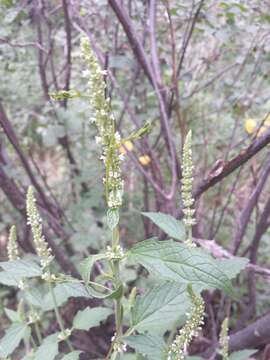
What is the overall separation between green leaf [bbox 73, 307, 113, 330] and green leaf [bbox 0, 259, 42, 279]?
0.83ft

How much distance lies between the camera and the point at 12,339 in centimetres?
108

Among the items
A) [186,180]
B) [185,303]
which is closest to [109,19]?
[186,180]

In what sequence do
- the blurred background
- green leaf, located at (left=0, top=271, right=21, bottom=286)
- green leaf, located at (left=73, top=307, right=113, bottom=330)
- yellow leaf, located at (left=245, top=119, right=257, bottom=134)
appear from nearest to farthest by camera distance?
green leaf, located at (left=0, top=271, right=21, bottom=286)
green leaf, located at (left=73, top=307, right=113, bottom=330)
the blurred background
yellow leaf, located at (left=245, top=119, right=257, bottom=134)

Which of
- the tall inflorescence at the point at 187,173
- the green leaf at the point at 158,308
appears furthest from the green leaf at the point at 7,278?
the tall inflorescence at the point at 187,173

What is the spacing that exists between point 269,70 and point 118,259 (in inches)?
46.2

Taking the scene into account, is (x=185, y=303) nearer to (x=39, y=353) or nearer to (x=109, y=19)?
(x=39, y=353)

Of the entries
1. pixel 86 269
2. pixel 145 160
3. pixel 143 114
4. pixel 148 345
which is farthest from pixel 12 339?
pixel 143 114

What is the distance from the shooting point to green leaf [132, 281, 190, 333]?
871mm

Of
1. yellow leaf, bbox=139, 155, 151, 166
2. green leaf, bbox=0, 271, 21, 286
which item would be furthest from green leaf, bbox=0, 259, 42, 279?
yellow leaf, bbox=139, 155, 151, 166

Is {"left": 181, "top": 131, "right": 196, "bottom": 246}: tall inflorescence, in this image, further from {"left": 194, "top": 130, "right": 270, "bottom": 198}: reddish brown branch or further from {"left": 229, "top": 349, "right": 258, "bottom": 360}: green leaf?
{"left": 229, "top": 349, "right": 258, "bottom": 360}: green leaf

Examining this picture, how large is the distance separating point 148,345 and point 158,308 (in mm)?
72

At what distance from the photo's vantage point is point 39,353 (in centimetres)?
101

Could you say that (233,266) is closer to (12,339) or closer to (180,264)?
(180,264)

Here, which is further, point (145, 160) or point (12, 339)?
point (145, 160)
